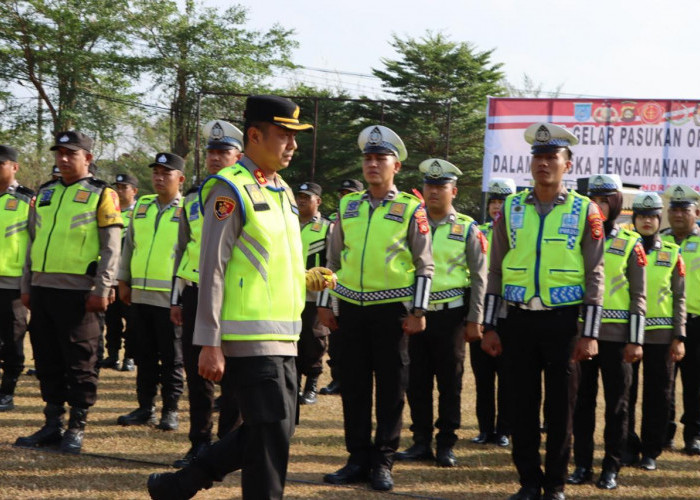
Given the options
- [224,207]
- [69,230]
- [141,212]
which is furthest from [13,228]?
[224,207]

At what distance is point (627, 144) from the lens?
14.1 meters

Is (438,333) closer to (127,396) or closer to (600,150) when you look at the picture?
(127,396)

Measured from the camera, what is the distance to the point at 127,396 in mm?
9102

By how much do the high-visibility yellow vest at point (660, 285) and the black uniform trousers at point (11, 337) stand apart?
5.69 m

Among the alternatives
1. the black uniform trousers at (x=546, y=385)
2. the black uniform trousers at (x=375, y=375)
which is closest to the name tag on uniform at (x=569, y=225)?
the black uniform trousers at (x=546, y=385)

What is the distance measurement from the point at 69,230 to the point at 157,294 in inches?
42.0

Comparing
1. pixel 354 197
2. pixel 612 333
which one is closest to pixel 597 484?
pixel 612 333

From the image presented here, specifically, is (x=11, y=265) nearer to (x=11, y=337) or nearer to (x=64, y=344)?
(x=11, y=337)

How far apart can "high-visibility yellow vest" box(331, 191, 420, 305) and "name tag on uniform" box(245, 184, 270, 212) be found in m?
2.04

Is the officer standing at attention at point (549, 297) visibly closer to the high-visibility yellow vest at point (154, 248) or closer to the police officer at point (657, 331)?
the police officer at point (657, 331)

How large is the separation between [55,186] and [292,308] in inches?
130

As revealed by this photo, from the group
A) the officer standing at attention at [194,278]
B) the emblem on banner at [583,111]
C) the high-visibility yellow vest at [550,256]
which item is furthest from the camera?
the emblem on banner at [583,111]

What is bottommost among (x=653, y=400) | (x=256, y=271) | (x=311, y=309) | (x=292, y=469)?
(x=292, y=469)

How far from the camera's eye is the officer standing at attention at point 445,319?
6.97 m
